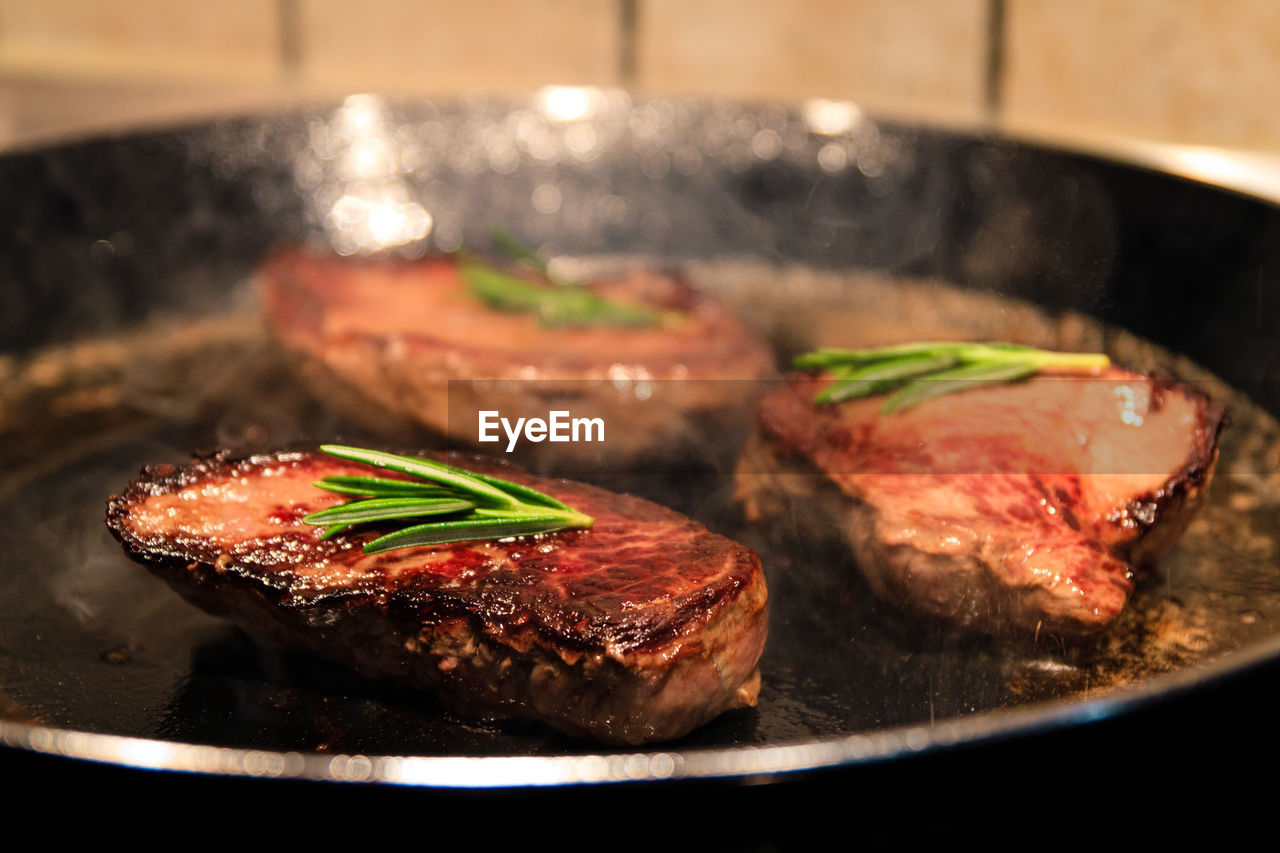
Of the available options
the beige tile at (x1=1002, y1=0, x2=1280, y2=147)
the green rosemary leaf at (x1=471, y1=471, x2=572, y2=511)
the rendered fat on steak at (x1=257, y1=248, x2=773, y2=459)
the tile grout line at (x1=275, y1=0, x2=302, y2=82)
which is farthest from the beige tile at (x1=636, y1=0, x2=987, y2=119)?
the green rosemary leaf at (x1=471, y1=471, x2=572, y2=511)

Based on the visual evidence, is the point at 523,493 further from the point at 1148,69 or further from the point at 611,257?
the point at 1148,69

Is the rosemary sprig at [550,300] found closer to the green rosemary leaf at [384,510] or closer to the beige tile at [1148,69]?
the green rosemary leaf at [384,510]

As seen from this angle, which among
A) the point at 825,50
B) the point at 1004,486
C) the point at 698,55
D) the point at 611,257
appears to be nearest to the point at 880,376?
the point at 1004,486

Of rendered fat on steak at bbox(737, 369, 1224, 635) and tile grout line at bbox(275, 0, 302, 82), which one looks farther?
tile grout line at bbox(275, 0, 302, 82)

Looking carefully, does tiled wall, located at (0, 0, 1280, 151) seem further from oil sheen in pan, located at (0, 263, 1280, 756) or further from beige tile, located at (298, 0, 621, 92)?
oil sheen in pan, located at (0, 263, 1280, 756)

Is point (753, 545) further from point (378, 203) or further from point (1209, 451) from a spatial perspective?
point (378, 203)

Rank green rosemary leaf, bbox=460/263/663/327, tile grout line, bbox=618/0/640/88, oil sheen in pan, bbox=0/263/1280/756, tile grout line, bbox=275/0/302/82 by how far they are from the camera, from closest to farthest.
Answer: oil sheen in pan, bbox=0/263/1280/756
green rosemary leaf, bbox=460/263/663/327
tile grout line, bbox=618/0/640/88
tile grout line, bbox=275/0/302/82

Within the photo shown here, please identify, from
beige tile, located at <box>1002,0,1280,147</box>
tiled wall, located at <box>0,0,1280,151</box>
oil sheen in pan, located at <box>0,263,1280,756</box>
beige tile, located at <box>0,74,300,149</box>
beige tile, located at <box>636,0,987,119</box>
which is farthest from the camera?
beige tile, located at <box>636,0,987,119</box>
